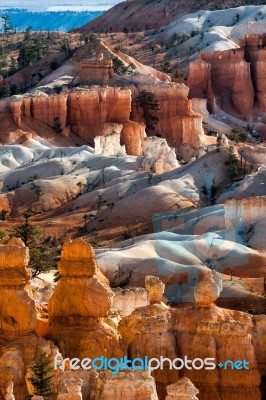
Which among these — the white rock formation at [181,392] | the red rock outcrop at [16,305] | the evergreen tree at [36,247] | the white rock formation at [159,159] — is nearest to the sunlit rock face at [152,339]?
the red rock outcrop at [16,305]

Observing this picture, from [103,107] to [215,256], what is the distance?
56898mm

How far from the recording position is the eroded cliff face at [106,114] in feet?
357

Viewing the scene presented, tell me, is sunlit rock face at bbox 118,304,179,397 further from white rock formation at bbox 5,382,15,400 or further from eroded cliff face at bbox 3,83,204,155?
eroded cliff face at bbox 3,83,204,155

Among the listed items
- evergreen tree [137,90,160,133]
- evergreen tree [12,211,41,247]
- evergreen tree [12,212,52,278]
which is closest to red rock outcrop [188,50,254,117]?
evergreen tree [137,90,160,133]

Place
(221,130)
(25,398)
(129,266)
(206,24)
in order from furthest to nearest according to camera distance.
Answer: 1. (206,24)
2. (221,130)
3. (129,266)
4. (25,398)

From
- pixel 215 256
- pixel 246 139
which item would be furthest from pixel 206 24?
pixel 215 256

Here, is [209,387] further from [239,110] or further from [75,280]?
[239,110]

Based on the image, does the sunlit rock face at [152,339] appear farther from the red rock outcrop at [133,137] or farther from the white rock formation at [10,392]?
the red rock outcrop at [133,137]

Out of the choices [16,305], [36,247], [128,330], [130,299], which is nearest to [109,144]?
[36,247]

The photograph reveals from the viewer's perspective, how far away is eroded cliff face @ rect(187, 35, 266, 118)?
131875mm

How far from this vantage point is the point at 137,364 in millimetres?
28391

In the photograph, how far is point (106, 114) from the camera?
112625 mm

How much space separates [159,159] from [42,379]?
65.1 m

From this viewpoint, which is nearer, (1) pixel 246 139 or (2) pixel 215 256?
(2) pixel 215 256
